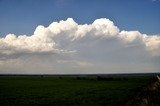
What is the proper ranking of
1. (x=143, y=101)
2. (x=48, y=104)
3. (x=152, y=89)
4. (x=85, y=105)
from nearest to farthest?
(x=143, y=101)
(x=152, y=89)
(x=85, y=105)
(x=48, y=104)

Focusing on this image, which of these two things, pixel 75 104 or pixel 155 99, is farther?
pixel 75 104

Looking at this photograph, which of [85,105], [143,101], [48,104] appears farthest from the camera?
[48,104]

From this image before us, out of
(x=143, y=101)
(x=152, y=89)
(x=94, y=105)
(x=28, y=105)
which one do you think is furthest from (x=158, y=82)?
(x=28, y=105)

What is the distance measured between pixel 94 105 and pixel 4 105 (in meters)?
6.97

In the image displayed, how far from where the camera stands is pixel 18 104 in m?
22.5

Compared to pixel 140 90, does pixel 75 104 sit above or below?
below

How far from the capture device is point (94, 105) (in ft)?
70.4

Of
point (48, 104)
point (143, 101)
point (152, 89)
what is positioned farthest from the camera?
point (48, 104)

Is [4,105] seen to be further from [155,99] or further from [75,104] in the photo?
[155,99]

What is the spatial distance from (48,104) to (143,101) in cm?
1399

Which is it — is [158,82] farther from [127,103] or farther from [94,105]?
[94,105]

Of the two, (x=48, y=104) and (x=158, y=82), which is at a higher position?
(x=158, y=82)

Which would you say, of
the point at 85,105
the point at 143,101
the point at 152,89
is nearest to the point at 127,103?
the point at 143,101

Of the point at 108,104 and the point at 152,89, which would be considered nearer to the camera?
the point at 152,89
